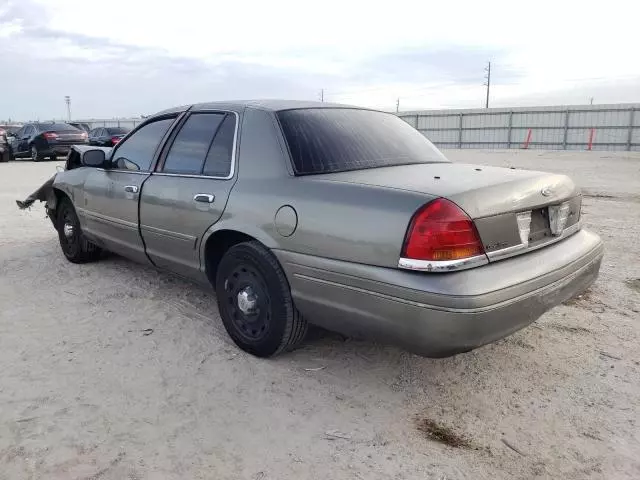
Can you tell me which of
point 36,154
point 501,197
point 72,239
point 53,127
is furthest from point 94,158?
point 53,127

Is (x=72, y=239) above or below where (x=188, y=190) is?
below

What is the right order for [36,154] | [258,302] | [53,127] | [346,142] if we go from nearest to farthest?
[258,302], [346,142], [36,154], [53,127]

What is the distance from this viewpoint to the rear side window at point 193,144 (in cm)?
376

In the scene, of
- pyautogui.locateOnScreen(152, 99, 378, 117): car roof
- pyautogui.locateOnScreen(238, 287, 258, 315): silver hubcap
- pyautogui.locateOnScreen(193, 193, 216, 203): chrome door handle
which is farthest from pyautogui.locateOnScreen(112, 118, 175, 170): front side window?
pyautogui.locateOnScreen(238, 287, 258, 315): silver hubcap

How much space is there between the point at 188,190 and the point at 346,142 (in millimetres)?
1127

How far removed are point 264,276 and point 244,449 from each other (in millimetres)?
1009

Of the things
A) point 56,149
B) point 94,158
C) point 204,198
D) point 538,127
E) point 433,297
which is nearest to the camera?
point 433,297

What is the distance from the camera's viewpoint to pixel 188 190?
12.1 ft

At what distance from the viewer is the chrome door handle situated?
349cm

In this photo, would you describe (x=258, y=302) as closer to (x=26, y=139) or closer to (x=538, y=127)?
(x=26, y=139)

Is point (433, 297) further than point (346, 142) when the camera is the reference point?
No

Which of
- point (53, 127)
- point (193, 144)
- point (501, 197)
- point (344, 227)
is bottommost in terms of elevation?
point (344, 227)

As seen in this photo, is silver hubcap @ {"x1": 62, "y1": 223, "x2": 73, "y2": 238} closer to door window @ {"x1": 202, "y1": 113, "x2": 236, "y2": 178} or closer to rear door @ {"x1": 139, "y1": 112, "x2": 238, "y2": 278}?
rear door @ {"x1": 139, "y1": 112, "x2": 238, "y2": 278}

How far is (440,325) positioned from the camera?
8.03 ft
